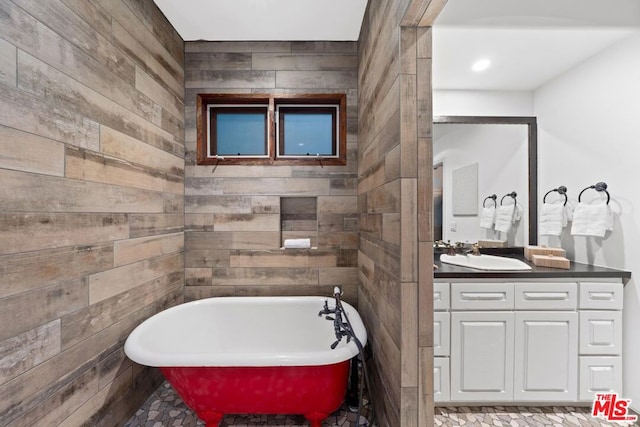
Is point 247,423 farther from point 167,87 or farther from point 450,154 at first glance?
point 450,154

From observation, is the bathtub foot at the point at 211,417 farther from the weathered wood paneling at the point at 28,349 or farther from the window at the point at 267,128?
the window at the point at 267,128

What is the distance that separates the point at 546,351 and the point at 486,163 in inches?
59.6

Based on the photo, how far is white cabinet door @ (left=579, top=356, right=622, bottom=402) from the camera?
176 centimetres

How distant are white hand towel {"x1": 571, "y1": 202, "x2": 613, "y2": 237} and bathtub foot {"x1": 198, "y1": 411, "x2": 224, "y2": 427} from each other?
265 centimetres

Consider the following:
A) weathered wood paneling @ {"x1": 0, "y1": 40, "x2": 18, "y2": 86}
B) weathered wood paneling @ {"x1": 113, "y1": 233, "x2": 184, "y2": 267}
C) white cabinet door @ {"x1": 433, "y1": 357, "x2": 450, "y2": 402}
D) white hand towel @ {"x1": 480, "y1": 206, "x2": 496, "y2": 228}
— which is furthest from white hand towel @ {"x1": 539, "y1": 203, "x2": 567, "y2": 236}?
weathered wood paneling @ {"x1": 0, "y1": 40, "x2": 18, "y2": 86}

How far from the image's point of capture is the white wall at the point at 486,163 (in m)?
2.43

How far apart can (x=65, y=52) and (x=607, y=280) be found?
3.27 m

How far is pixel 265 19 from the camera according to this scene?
6.65ft

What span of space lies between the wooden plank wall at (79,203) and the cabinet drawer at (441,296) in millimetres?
1923

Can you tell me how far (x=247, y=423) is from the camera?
5.21 ft

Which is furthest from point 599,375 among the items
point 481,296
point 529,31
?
point 529,31

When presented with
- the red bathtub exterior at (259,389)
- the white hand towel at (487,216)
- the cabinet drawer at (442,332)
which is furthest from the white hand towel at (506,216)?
the red bathtub exterior at (259,389)

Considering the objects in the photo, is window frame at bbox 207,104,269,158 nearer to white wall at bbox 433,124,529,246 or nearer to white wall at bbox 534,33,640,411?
white wall at bbox 433,124,529,246

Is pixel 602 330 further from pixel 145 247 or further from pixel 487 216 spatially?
pixel 145 247
